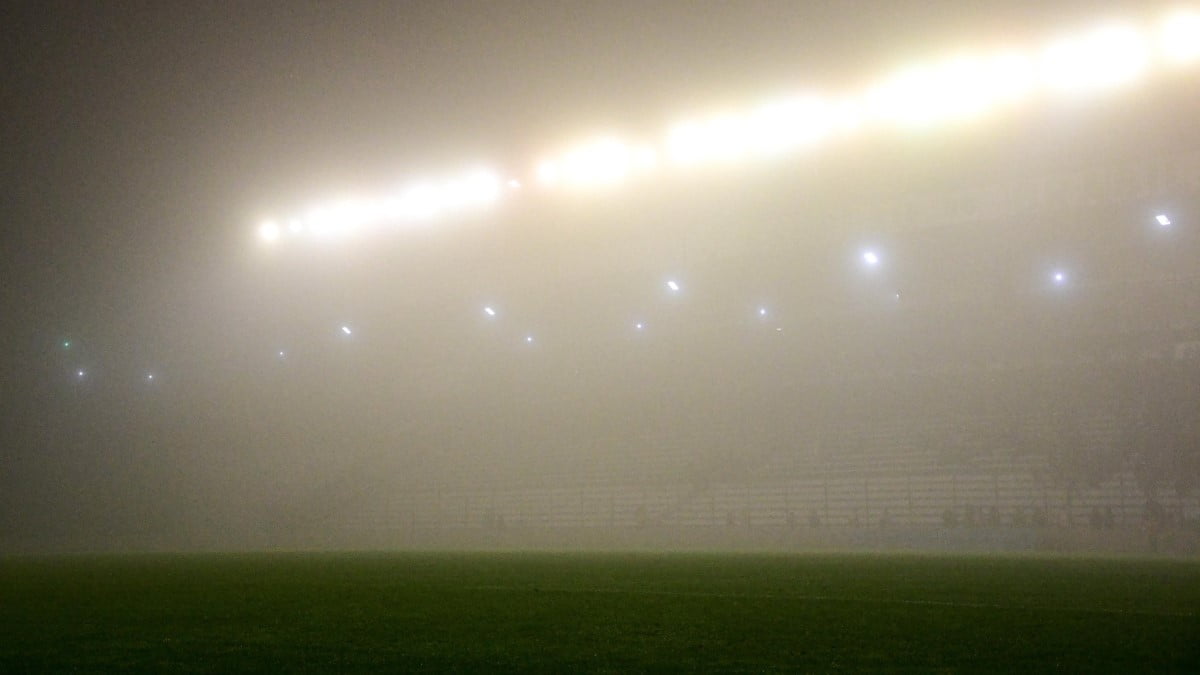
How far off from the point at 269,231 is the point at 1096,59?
21612mm

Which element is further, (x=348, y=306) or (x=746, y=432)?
(x=348, y=306)

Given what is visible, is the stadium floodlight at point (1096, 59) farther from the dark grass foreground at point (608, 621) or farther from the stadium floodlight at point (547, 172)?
the dark grass foreground at point (608, 621)

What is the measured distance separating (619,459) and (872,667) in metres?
21.2

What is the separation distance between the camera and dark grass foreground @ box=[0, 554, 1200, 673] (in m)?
4.54

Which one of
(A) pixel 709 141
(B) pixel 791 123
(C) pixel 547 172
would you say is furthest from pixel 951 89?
(C) pixel 547 172

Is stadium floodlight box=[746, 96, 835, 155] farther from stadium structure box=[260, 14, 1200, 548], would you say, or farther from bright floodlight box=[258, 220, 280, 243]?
bright floodlight box=[258, 220, 280, 243]

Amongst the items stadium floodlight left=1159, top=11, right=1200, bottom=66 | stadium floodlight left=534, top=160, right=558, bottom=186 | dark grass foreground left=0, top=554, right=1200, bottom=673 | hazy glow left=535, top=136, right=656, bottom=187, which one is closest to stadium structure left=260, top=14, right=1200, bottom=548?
stadium floodlight left=1159, top=11, right=1200, bottom=66

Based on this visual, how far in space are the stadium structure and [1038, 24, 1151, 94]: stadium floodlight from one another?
64 centimetres

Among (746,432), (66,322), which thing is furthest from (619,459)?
(66,322)

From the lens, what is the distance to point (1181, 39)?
17.7 metres

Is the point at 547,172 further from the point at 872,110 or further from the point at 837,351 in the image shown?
the point at 837,351

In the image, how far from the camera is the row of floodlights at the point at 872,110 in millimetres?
18156

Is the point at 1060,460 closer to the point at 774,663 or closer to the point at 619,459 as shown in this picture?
the point at 619,459

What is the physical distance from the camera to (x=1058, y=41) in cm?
1855
